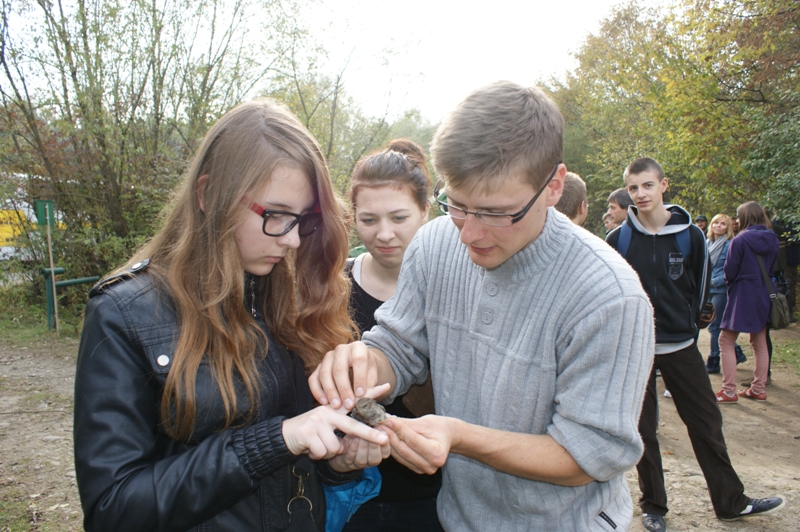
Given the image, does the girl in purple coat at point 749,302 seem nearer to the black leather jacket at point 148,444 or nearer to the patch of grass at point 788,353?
the patch of grass at point 788,353

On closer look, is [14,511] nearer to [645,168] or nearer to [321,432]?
[321,432]

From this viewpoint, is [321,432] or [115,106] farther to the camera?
[115,106]

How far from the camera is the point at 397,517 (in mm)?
2580

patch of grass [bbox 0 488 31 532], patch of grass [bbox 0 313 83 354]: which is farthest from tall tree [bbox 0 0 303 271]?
patch of grass [bbox 0 488 31 532]

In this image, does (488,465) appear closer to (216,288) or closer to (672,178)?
(216,288)

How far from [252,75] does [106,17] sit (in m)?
2.70

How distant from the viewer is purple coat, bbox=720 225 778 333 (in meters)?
7.12

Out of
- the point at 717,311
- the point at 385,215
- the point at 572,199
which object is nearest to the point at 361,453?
the point at 385,215

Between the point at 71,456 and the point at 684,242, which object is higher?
the point at 684,242

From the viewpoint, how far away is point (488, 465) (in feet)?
5.81

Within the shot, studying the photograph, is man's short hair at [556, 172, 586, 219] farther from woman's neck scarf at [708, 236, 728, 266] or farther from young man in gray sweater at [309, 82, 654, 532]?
woman's neck scarf at [708, 236, 728, 266]

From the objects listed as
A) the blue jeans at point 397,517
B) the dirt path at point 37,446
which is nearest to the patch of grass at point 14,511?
the dirt path at point 37,446

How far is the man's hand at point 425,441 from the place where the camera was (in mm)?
1622

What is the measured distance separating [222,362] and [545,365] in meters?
1.01
